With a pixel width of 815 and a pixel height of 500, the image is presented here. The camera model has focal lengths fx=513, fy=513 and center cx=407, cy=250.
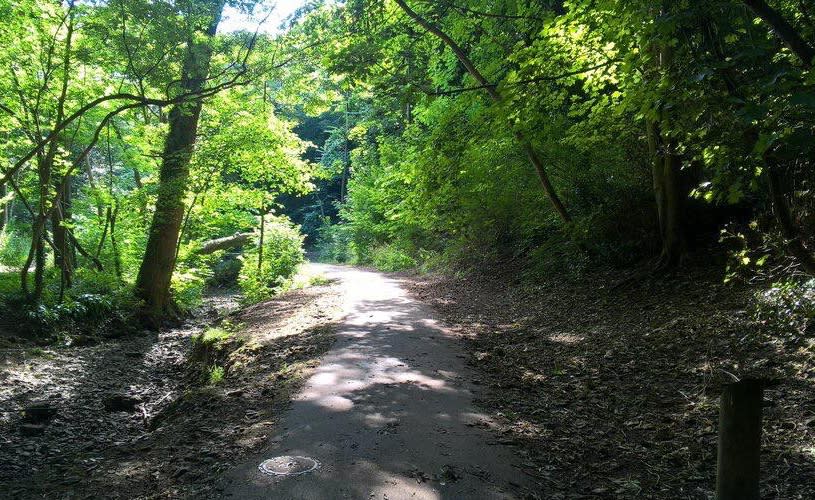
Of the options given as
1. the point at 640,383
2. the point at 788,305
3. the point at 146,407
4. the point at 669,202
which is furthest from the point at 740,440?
the point at 669,202

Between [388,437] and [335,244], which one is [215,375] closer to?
Answer: [388,437]

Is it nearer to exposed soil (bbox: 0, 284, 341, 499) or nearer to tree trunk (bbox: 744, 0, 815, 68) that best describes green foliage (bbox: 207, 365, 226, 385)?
exposed soil (bbox: 0, 284, 341, 499)

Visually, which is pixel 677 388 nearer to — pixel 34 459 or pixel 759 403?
pixel 759 403

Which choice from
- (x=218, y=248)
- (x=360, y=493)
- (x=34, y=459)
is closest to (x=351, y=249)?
(x=218, y=248)

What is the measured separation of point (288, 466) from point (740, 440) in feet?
10.1

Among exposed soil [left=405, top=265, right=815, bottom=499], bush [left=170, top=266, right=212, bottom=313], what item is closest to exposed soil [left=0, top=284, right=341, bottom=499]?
exposed soil [left=405, top=265, right=815, bottom=499]

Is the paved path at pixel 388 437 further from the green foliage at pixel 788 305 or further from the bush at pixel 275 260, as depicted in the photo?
the bush at pixel 275 260

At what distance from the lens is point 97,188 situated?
50.3 feet

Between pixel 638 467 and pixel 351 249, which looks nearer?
pixel 638 467

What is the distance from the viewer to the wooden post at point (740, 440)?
7.97ft

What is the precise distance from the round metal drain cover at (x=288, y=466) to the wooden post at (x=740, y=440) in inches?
109

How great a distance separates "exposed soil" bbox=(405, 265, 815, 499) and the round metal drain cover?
1.76m

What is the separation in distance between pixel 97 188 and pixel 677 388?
52.3 feet

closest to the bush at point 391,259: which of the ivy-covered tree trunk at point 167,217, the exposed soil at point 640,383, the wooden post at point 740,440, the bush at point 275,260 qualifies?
the bush at point 275,260
